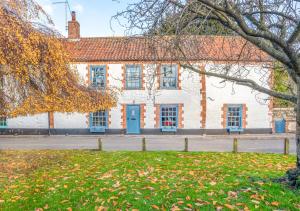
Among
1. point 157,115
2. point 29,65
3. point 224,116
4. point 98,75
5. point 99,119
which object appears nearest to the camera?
point 29,65

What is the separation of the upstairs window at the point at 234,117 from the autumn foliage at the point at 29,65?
14.7 meters

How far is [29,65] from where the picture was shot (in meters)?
7.15

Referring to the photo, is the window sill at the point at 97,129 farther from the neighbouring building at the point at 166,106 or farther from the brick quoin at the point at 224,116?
the brick quoin at the point at 224,116

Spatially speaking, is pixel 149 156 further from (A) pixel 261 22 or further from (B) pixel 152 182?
(A) pixel 261 22

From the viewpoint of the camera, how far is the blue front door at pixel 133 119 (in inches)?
826

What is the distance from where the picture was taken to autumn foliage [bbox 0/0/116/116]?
21.4 ft

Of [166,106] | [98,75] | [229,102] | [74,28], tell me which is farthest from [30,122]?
[229,102]

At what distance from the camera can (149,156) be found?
1102cm

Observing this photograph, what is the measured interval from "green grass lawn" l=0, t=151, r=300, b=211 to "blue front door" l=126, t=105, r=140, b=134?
33.8 feet

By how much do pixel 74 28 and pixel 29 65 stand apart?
670 inches

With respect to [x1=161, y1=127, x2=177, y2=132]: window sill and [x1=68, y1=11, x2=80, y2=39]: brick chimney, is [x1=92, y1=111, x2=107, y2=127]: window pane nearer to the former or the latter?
[x1=161, y1=127, x2=177, y2=132]: window sill

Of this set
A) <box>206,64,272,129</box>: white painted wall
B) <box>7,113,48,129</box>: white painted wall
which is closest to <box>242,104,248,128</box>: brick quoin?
<box>206,64,272,129</box>: white painted wall

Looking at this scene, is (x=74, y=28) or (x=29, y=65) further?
(x=74, y=28)

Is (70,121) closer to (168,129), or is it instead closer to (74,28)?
(168,129)
